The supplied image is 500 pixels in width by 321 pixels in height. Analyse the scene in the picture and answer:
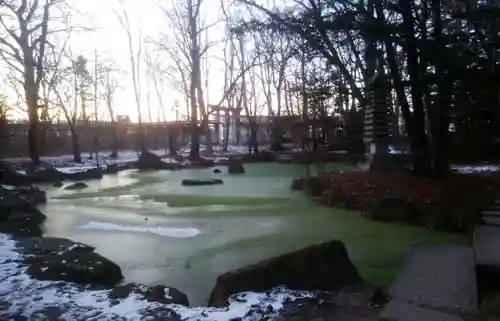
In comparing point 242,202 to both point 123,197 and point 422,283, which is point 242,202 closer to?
point 123,197

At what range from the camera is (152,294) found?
4.24 m

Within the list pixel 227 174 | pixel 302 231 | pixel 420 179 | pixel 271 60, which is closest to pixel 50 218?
pixel 302 231

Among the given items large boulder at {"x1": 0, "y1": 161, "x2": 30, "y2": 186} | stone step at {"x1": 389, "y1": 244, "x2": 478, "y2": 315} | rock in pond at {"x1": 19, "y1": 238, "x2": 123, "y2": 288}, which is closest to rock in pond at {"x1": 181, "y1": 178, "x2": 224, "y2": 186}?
large boulder at {"x1": 0, "y1": 161, "x2": 30, "y2": 186}

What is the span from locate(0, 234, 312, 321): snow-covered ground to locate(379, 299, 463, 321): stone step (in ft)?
2.61

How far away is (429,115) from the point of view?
1152 centimetres

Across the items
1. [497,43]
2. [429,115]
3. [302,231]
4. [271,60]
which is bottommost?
[302,231]

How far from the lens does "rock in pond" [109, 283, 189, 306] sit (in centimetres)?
419

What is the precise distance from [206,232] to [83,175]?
12.2 meters

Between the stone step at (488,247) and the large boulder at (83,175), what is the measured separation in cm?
1545

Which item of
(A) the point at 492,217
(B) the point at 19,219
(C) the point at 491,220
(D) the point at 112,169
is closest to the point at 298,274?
(C) the point at 491,220

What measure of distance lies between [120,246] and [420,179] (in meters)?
6.68

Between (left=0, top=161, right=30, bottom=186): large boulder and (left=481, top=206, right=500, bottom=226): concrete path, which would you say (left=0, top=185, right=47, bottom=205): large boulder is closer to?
(left=0, top=161, right=30, bottom=186): large boulder

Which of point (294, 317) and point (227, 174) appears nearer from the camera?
point (294, 317)

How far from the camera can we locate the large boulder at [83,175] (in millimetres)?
18469
